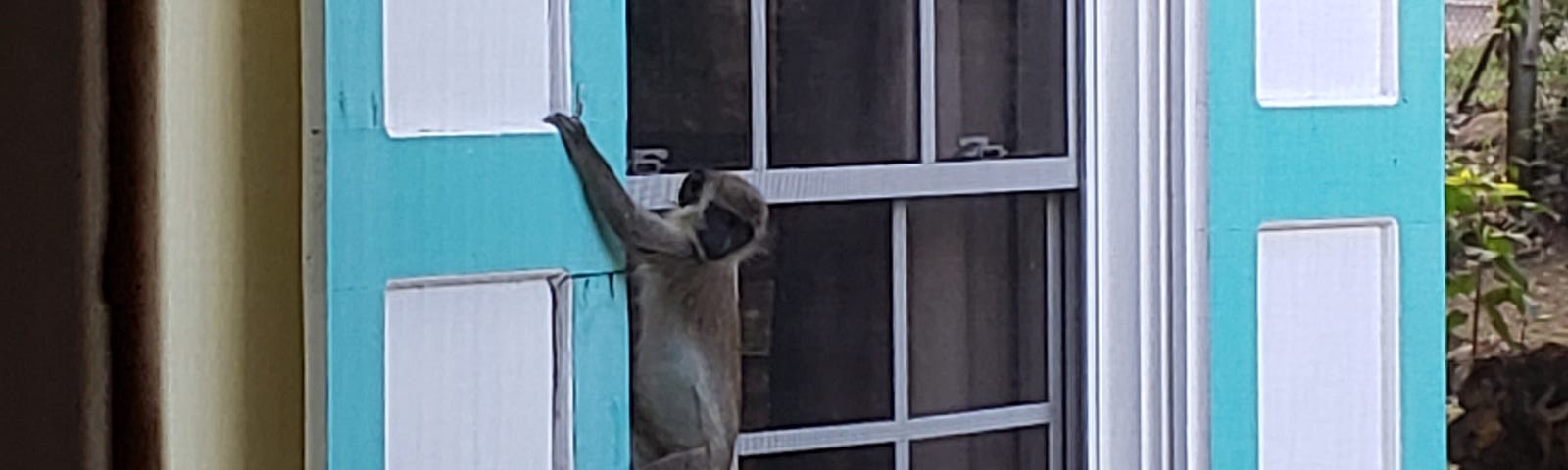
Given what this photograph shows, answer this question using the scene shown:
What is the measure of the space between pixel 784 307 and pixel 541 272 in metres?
0.24

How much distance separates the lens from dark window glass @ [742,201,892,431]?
49.3 inches

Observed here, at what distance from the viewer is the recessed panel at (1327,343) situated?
1.35 meters

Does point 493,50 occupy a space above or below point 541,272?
above

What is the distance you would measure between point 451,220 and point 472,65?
0.27 ft

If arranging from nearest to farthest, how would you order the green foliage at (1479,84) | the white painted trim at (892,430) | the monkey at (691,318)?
the monkey at (691,318), the white painted trim at (892,430), the green foliage at (1479,84)

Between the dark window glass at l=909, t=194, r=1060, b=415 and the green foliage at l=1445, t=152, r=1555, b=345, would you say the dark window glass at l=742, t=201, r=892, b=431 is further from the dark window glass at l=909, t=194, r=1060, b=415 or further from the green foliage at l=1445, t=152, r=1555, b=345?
the green foliage at l=1445, t=152, r=1555, b=345

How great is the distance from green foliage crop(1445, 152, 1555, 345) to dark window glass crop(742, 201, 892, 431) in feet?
3.36

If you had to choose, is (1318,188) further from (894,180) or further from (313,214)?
(313,214)

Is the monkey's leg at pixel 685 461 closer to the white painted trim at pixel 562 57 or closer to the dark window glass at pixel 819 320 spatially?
the dark window glass at pixel 819 320

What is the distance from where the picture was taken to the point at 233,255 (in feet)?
2.65

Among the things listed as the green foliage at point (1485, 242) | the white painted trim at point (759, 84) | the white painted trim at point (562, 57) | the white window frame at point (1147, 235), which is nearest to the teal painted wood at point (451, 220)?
the white painted trim at point (562, 57)

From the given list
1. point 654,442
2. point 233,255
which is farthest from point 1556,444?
point 233,255

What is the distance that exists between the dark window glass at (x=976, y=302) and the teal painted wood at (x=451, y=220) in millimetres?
278

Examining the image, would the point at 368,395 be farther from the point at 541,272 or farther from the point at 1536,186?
the point at 1536,186
